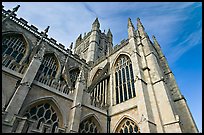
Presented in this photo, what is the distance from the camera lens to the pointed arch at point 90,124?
9898 millimetres

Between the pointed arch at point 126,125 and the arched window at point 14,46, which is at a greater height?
the arched window at point 14,46

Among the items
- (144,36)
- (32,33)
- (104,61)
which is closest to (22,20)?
(32,33)

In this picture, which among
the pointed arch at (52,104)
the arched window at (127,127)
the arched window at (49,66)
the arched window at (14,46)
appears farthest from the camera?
the arched window at (49,66)

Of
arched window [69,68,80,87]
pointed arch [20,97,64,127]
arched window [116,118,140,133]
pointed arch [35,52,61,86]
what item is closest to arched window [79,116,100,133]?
pointed arch [20,97,64,127]

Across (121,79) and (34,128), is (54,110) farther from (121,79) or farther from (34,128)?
(121,79)

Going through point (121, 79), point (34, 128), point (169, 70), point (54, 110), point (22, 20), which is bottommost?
point (34, 128)

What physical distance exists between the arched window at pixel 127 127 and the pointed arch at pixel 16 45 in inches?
418

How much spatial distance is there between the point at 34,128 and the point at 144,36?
14.3 m

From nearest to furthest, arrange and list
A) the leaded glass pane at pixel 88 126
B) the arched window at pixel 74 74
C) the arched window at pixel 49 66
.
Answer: the leaded glass pane at pixel 88 126 < the arched window at pixel 49 66 < the arched window at pixel 74 74

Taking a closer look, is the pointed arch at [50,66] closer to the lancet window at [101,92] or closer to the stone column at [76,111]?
the stone column at [76,111]

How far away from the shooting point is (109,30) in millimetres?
38594

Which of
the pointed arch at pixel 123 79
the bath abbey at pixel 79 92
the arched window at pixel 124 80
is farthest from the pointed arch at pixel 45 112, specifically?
the arched window at pixel 124 80

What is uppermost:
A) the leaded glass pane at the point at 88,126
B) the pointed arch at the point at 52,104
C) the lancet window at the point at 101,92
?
the lancet window at the point at 101,92

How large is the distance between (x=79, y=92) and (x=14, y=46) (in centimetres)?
812
